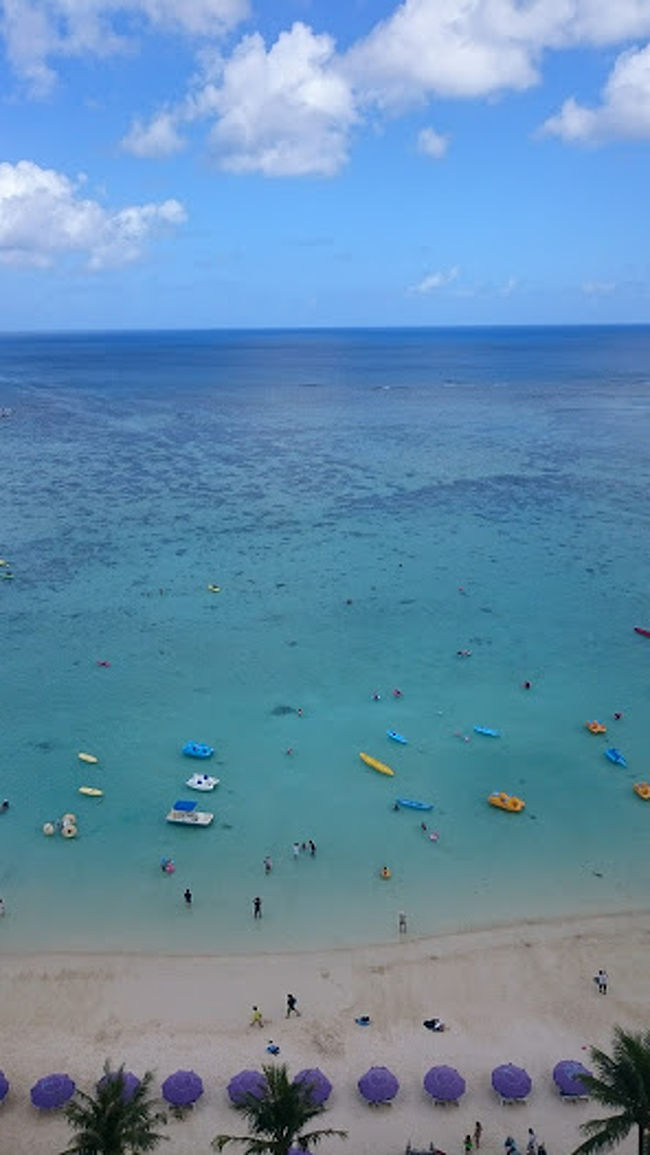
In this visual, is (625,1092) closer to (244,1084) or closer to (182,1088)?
(244,1084)

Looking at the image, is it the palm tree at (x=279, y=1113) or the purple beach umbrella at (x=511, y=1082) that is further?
the purple beach umbrella at (x=511, y=1082)

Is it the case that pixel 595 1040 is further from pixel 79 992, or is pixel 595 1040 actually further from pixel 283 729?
pixel 283 729

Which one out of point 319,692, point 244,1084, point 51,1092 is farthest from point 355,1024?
point 319,692

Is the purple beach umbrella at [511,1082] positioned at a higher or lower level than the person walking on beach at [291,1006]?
higher

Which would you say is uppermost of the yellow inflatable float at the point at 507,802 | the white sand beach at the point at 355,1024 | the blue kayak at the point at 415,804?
the yellow inflatable float at the point at 507,802

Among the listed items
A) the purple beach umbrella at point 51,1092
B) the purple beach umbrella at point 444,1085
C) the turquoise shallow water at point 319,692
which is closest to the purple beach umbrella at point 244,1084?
the purple beach umbrella at point 51,1092

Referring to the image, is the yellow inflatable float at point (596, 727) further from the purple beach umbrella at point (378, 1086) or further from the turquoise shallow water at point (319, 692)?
the purple beach umbrella at point (378, 1086)
